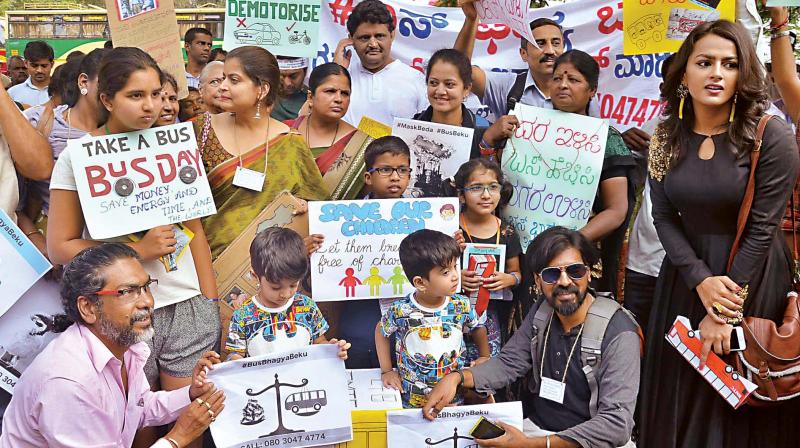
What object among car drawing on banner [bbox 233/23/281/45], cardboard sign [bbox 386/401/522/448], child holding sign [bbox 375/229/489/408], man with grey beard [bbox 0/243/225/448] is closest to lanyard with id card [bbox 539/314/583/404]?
cardboard sign [bbox 386/401/522/448]

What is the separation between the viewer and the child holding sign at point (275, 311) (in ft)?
12.0

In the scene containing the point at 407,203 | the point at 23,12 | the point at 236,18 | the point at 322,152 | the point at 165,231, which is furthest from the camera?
the point at 23,12

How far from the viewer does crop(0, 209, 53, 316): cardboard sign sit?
11.6 feet

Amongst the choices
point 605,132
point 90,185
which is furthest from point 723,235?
point 90,185

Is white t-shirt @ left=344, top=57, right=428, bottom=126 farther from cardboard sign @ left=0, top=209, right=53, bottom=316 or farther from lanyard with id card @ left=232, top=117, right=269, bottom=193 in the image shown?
cardboard sign @ left=0, top=209, right=53, bottom=316

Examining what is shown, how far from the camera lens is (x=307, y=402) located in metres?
3.51

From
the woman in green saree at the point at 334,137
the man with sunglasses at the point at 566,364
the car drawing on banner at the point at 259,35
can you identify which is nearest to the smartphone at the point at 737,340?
the man with sunglasses at the point at 566,364

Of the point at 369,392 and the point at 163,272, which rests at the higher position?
the point at 163,272

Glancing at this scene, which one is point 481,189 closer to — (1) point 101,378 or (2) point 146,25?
(1) point 101,378

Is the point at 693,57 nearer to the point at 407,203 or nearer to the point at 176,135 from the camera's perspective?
the point at 407,203

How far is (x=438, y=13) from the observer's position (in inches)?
241

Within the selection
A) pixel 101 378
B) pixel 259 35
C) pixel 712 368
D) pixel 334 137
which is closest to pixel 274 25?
pixel 259 35

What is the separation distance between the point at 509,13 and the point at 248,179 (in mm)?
1802

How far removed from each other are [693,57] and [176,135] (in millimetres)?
2333
